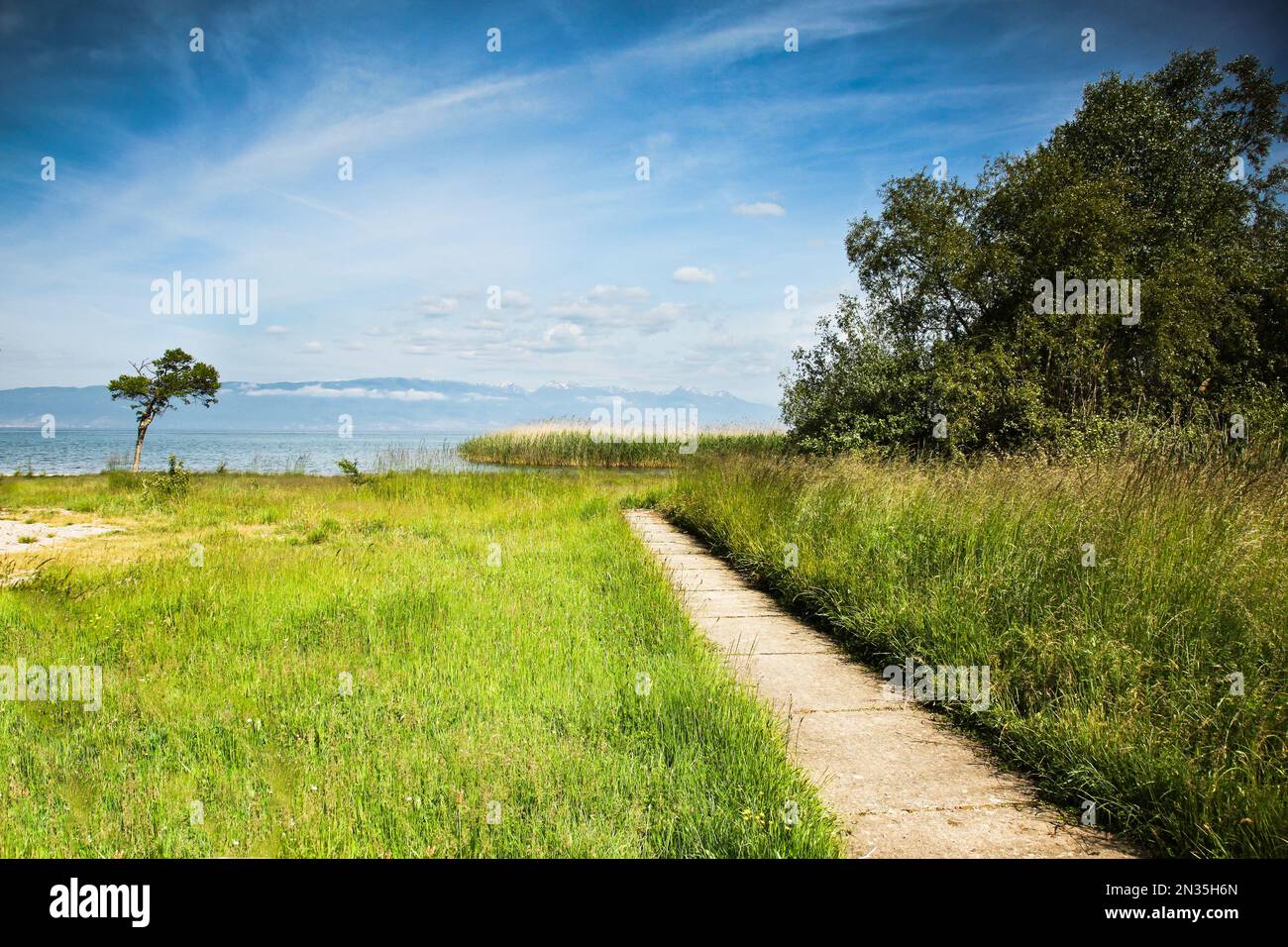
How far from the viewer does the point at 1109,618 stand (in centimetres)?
A: 378

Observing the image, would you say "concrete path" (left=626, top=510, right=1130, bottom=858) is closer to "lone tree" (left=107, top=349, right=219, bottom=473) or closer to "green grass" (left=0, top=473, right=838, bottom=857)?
"green grass" (left=0, top=473, right=838, bottom=857)

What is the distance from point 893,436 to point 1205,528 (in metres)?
11.4

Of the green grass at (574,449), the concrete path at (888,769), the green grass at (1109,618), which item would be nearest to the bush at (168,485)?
the green grass at (1109,618)

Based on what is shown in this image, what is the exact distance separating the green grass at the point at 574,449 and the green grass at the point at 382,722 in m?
24.5

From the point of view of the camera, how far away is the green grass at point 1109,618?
264cm

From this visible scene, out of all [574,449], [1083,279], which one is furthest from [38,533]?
[574,449]

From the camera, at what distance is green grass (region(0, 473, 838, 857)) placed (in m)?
2.39

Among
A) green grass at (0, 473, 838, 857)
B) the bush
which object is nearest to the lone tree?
the bush

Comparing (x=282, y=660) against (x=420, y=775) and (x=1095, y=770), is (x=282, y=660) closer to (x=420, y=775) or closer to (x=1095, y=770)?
(x=420, y=775)

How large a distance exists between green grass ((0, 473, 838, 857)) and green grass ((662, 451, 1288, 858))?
1.30 m

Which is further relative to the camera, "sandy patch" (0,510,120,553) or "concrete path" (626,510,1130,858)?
"sandy patch" (0,510,120,553)

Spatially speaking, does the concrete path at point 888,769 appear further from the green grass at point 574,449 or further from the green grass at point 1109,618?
the green grass at point 574,449

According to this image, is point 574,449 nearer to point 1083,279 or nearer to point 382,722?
point 1083,279

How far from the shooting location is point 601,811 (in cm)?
251
